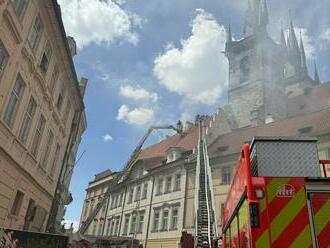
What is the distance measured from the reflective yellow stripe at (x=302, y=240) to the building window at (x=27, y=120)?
457 inches

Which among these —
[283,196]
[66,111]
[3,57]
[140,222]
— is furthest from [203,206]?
[283,196]

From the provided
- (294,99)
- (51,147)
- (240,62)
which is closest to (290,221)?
(51,147)

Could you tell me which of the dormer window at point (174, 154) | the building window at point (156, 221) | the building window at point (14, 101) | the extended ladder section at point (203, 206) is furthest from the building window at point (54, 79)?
the building window at point (156, 221)

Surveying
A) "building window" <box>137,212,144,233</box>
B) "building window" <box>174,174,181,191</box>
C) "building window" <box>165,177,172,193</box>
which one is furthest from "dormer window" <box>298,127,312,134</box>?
"building window" <box>137,212,144,233</box>

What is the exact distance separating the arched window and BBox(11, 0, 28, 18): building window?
160 ft

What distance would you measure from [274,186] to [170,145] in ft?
137

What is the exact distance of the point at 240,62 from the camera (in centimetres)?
6000

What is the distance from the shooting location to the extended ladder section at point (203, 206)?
55.3 ft

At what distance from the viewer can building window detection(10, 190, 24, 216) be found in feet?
44.6

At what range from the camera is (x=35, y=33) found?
532 inches

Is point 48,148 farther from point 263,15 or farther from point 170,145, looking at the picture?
point 263,15

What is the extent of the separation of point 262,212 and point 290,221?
0.28m

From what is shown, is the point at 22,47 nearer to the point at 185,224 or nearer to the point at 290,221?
the point at 290,221

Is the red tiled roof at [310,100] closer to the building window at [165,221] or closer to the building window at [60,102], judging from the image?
the building window at [165,221]
